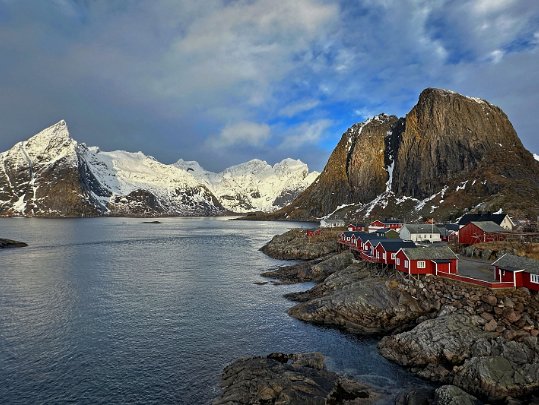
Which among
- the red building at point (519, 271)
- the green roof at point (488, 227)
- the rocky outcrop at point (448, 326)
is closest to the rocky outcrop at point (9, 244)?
the rocky outcrop at point (448, 326)

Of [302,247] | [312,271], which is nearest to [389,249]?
[312,271]

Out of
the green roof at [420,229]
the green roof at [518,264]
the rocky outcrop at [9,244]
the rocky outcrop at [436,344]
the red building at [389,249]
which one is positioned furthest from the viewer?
the rocky outcrop at [9,244]

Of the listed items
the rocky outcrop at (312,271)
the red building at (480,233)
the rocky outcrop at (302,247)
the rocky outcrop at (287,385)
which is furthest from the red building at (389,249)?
the rocky outcrop at (302,247)

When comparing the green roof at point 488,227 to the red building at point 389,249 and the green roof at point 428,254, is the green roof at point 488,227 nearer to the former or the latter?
the red building at point 389,249

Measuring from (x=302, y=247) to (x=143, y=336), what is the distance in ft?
213

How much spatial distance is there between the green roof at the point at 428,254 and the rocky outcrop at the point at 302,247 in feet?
154

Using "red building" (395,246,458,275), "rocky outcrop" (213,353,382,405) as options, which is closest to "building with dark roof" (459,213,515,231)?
"red building" (395,246,458,275)

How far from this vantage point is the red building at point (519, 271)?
40622 mm

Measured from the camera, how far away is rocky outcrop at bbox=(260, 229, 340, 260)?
98312 mm

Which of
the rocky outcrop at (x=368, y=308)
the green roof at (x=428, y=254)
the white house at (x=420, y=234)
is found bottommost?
the rocky outcrop at (x=368, y=308)

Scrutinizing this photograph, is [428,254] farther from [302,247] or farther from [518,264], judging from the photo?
[302,247]

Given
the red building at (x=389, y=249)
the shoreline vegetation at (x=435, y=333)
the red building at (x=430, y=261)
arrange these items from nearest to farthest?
the shoreline vegetation at (x=435, y=333), the red building at (x=430, y=261), the red building at (x=389, y=249)

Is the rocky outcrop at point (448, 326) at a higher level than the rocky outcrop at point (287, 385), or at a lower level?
higher

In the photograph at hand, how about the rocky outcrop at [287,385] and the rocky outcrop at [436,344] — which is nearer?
the rocky outcrop at [287,385]
